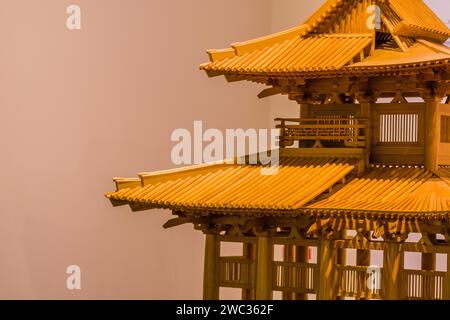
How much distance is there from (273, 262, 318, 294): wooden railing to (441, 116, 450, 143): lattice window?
190cm

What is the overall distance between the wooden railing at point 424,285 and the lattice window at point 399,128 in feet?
4.77

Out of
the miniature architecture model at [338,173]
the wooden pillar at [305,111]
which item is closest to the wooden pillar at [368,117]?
the miniature architecture model at [338,173]

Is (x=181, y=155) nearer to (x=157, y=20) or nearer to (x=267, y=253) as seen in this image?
(x=157, y=20)

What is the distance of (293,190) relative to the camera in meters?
11.0

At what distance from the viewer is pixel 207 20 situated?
15156 millimetres

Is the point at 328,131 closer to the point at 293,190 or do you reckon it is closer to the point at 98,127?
the point at 293,190

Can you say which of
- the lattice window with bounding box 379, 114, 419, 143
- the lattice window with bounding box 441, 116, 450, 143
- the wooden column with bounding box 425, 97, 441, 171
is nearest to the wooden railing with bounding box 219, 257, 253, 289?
the lattice window with bounding box 379, 114, 419, 143

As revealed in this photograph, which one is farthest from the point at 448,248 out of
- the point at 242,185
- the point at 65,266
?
the point at 65,266

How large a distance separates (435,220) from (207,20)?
5848 mm

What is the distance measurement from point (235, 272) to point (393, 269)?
174 centimetres

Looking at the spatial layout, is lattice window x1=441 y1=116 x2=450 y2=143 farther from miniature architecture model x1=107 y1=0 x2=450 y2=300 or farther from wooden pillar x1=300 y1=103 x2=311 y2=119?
wooden pillar x1=300 y1=103 x2=311 y2=119

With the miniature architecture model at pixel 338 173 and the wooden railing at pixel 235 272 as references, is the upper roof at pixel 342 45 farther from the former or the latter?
the wooden railing at pixel 235 272

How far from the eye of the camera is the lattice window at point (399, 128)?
11.4 metres

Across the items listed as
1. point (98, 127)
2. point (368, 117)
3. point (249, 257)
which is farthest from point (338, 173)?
point (98, 127)
